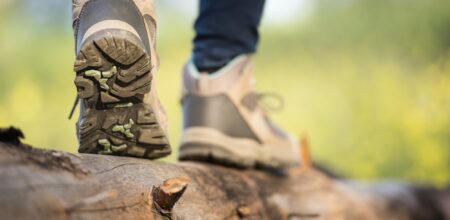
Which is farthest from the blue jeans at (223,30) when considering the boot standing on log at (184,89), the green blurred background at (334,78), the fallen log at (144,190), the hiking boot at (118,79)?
the green blurred background at (334,78)

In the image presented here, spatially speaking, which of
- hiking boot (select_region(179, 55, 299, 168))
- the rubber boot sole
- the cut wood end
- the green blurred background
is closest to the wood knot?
the rubber boot sole

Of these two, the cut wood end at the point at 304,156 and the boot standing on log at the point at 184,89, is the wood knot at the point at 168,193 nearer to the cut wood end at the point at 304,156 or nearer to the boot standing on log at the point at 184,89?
the boot standing on log at the point at 184,89

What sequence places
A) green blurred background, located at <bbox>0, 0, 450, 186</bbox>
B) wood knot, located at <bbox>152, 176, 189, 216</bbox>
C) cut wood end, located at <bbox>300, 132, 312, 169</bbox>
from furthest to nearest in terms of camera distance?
green blurred background, located at <bbox>0, 0, 450, 186</bbox>
cut wood end, located at <bbox>300, 132, 312, 169</bbox>
wood knot, located at <bbox>152, 176, 189, 216</bbox>

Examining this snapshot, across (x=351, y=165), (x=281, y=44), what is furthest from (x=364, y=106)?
(x=281, y=44)

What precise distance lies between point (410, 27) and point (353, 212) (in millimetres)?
3245

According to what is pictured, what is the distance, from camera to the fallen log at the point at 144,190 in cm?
80

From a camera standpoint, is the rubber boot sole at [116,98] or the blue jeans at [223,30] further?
the blue jeans at [223,30]

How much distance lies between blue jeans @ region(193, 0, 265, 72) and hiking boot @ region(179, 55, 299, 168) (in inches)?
0.8

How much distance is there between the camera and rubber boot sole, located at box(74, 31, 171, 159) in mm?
983

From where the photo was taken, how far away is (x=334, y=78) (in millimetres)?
4859

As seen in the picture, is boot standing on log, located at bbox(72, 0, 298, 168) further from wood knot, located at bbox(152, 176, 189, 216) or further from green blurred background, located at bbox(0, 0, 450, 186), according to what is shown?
green blurred background, located at bbox(0, 0, 450, 186)

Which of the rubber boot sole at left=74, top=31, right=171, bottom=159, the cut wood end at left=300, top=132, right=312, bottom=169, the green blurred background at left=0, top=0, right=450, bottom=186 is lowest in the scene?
the green blurred background at left=0, top=0, right=450, bottom=186

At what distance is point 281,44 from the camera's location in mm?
5109

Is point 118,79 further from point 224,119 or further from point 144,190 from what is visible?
point 224,119
